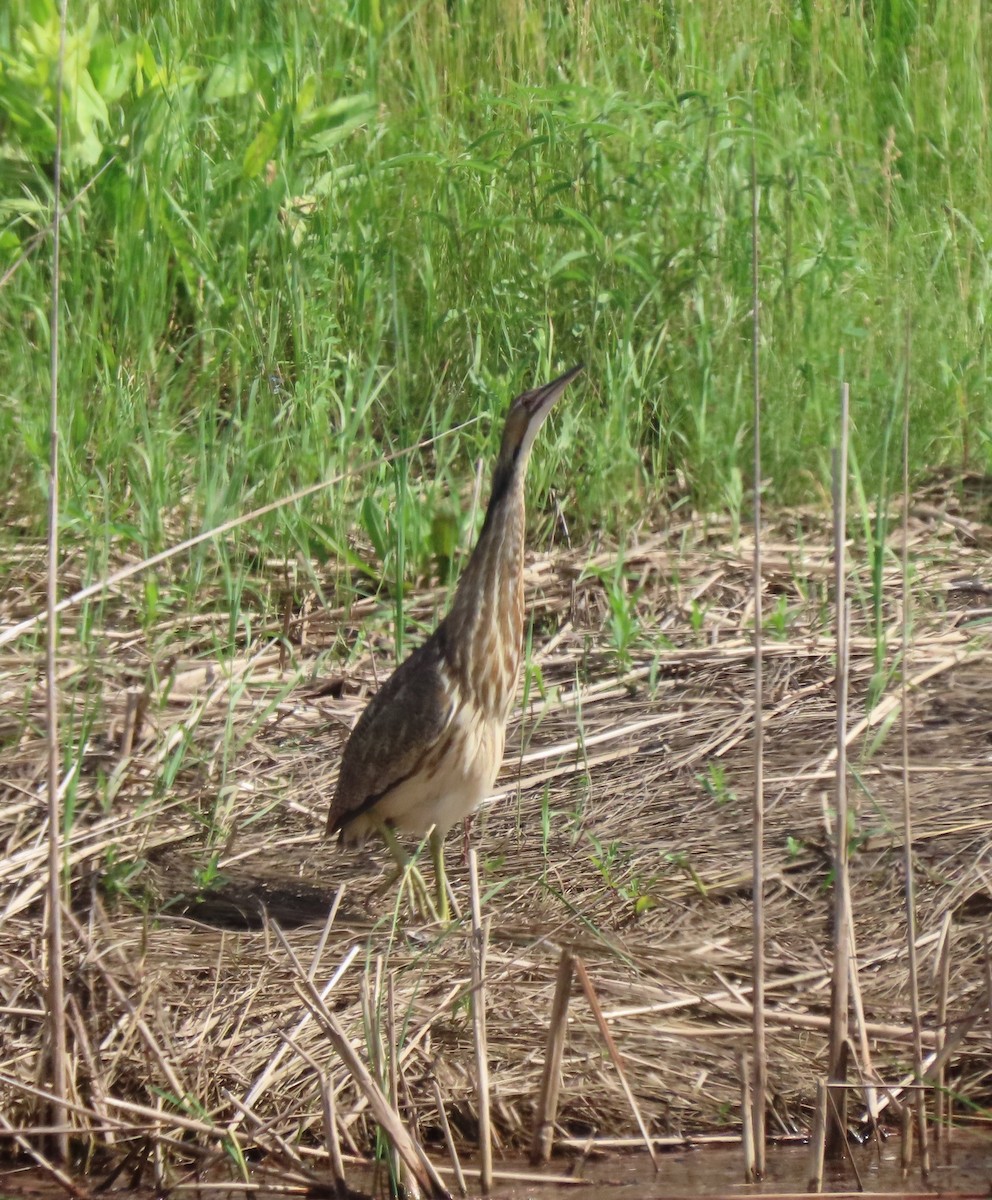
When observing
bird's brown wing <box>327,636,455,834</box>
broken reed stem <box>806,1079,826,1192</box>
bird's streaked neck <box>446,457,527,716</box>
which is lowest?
broken reed stem <box>806,1079,826,1192</box>

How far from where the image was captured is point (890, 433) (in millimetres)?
5598

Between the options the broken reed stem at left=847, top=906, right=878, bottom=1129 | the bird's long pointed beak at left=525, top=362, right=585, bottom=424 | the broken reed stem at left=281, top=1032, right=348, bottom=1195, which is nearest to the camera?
the broken reed stem at left=281, top=1032, right=348, bottom=1195

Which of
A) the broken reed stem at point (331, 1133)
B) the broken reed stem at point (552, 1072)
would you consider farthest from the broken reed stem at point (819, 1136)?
the broken reed stem at point (331, 1133)

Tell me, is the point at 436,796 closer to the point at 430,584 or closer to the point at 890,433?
the point at 430,584

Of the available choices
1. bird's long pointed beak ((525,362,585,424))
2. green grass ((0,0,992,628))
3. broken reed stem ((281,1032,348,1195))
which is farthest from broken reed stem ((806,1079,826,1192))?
green grass ((0,0,992,628))

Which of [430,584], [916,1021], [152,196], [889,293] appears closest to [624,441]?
[430,584]

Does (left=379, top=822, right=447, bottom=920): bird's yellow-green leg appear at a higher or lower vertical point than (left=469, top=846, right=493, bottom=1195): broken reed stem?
lower

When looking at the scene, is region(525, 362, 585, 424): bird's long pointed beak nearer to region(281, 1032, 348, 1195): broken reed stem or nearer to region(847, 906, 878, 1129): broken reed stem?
region(847, 906, 878, 1129): broken reed stem

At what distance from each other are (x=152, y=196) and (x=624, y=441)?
179 centimetres

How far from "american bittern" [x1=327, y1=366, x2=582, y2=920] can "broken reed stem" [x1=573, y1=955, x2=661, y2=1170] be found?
2.99 ft

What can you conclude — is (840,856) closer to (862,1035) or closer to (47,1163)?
(862,1035)

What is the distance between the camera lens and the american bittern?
4.13 meters

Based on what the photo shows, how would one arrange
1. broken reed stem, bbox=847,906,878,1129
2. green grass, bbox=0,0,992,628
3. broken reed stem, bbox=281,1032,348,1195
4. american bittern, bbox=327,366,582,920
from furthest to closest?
green grass, bbox=0,0,992,628
american bittern, bbox=327,366,582,920
broken reed stem, bbox=847,906,878,1129
broken reed stem, bbox=281,1032,348,1195

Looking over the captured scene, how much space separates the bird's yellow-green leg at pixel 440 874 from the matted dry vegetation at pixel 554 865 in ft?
0.36
